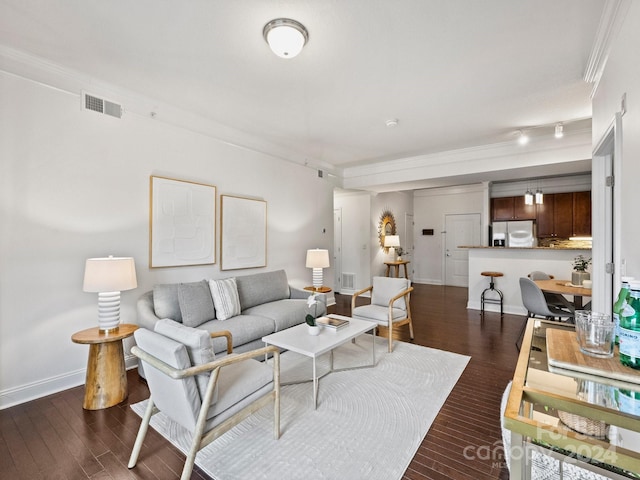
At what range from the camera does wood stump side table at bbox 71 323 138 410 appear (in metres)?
2.47

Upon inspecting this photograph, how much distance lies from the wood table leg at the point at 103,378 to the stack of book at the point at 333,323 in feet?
5.93

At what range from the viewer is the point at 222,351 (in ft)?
9.70

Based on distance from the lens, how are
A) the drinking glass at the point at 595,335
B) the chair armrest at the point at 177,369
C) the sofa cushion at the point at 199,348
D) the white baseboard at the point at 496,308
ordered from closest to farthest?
the drinking glass at the point at 595,335 < the chair armrest at the point at 177,369 < the sofa cushion at the point at 199,348 < the white baseboard at the point at 496,308

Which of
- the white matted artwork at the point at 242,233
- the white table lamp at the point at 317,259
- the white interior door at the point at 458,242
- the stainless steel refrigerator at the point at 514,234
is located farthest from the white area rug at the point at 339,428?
the white interior door at the point at 458,242

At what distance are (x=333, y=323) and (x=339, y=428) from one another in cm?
105

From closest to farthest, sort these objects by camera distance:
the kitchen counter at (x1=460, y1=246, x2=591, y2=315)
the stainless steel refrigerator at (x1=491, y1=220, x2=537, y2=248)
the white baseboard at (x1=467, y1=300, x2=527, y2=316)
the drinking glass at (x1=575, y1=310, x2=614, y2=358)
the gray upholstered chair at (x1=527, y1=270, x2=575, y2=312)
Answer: the drinking glass at (x1=575, y1=310, x2=614, y2=358) < the gray upholstered chair at (x1=527, y1=270, x2=575, y2=312) < the kitchen counter at (x1=460, y1=246, x2=591, y2=315) < the white baseboard at (x1=467, y1=300, x2=527, y2=316) < the stainless steel refrigerator at (x1=491, y1=220, x2=537, y2=248)

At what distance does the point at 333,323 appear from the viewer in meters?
3.10

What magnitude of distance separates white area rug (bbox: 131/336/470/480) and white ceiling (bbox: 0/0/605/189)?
114 inches

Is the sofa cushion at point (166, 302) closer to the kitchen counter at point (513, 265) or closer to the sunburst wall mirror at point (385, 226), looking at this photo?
the kitchen counter at point (513, 265)

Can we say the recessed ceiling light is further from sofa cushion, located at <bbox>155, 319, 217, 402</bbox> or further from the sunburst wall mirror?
sofa cushion, located at <bbox>155, 319, 217, 402</bbox>

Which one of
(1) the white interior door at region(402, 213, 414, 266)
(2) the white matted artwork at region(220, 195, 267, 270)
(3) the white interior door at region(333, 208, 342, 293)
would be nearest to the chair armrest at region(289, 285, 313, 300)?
(2) the white matted artwork at region(220, 195, 267, 270)

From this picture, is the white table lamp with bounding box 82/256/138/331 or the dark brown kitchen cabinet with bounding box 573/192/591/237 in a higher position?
the dark brown kitchen cabinet with bounding box 573/192/591/237

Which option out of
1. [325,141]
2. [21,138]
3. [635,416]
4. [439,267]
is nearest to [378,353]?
[635,416]

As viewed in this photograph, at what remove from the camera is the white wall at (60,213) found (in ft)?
8.27
